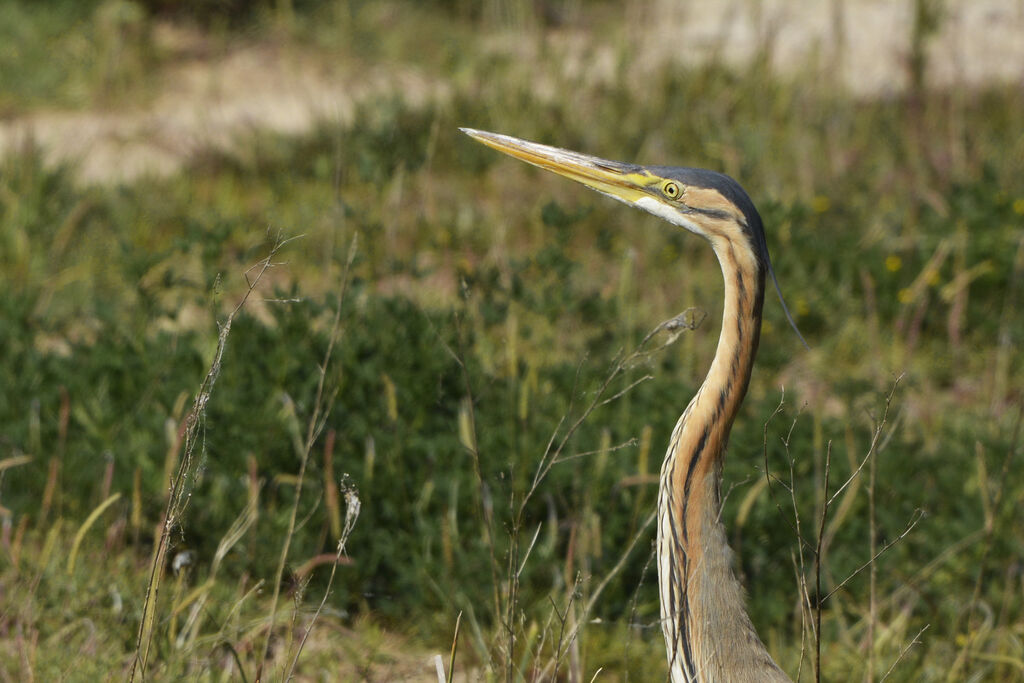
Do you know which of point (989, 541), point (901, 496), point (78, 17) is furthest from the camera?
point (78, 17)

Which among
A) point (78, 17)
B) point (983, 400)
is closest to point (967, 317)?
point (983, 400)

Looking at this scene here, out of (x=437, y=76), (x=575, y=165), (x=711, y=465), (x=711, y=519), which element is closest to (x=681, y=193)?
(x=575, y=165)

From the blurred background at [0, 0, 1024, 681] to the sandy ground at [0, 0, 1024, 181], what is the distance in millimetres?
52

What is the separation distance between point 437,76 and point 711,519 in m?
6.46

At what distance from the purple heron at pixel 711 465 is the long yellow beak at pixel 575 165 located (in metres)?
0.06

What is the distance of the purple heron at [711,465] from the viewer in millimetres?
2211

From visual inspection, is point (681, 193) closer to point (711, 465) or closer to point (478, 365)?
point (711, 465)

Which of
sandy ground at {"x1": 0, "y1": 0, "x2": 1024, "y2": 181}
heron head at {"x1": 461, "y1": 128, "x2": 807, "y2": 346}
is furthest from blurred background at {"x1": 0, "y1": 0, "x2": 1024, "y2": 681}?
heron head at {"x1": 461, "y1": 128, "x2": 807, "y2": 346}

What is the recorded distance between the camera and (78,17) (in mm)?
8258

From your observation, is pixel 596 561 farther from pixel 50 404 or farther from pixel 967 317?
pixel 967 317

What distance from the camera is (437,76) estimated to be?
8.27 meters

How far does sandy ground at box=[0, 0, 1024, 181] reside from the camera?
676 cm

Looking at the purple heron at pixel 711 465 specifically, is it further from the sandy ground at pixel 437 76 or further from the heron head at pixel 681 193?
the sandy ground at pixel 437 76

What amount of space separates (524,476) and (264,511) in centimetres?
78
